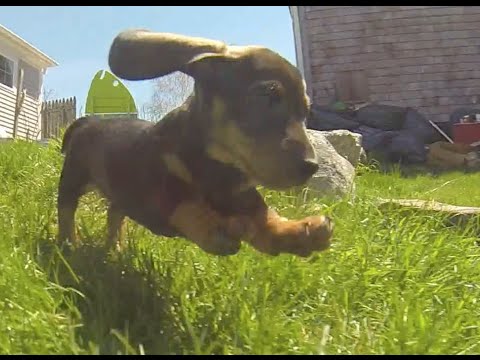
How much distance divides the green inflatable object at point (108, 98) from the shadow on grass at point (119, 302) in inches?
117

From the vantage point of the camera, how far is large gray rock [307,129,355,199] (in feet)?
16.3

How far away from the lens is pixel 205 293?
2516mm

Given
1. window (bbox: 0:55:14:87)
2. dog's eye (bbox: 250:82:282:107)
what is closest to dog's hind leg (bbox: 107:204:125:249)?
dog's eye (bbox: 250:82:282:107)

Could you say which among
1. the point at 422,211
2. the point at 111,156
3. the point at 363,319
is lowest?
the point at 363,319

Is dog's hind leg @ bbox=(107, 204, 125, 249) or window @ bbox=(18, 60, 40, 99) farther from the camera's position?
window @ bbox=(18, 60, 40, 99)

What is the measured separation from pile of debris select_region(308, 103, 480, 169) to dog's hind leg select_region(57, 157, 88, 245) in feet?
26.9

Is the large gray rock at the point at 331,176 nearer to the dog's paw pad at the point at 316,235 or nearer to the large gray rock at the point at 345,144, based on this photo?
the large gray rock at the point at 345,144

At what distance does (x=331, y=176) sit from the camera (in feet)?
17.0

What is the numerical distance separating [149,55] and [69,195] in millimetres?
1019

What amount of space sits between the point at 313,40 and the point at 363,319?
42.6 ft

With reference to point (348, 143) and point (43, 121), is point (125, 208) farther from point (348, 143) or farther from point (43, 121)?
point (43, 121)

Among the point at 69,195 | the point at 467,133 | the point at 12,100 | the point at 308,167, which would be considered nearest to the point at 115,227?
the point at 69,195

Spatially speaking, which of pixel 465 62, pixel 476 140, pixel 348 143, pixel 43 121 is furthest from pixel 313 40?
pixel 348 143

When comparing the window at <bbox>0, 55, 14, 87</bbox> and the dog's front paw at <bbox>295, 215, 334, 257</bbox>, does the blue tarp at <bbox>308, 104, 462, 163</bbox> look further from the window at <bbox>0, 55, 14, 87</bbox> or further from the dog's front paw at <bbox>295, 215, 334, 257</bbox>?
the window at <bbox>0, 55, 14, 87</bbox>
